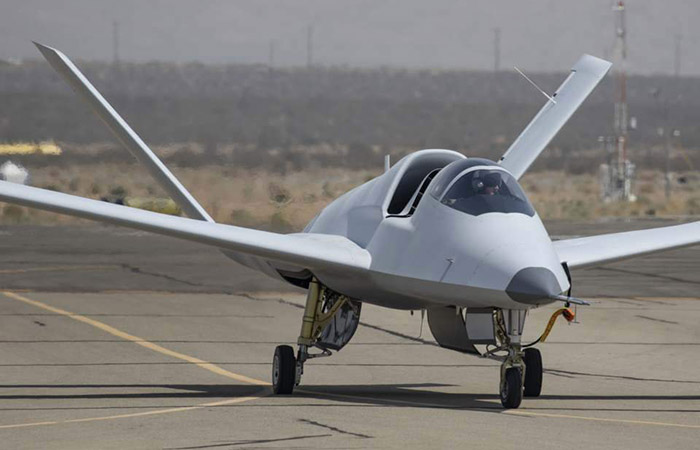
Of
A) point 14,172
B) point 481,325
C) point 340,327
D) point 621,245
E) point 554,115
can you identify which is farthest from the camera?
point 14,172

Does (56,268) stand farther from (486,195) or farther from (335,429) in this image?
(335,429)

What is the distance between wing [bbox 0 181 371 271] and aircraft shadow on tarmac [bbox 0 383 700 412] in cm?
143

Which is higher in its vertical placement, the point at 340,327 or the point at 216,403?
the point at 340,327

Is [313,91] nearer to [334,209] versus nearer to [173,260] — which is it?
[173,260]

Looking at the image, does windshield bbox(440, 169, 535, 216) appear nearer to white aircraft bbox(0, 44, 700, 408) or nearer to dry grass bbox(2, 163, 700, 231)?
white aircraft bbox(0, 44, 700, 408)

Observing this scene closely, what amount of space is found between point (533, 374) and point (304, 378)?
3.09 m

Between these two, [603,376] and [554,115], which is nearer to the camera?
[603,376]

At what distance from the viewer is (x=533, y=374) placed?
51.0ft

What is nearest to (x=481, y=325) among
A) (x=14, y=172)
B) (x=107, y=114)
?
(x=107, y=114)

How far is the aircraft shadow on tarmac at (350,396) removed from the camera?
14.8 metres

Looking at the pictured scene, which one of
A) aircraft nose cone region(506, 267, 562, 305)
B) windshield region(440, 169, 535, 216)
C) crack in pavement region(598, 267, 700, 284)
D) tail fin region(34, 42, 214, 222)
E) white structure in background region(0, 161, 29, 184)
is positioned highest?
white structure in background region(0, 161, 29, 184)

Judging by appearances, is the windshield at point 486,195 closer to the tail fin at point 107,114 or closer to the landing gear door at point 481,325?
the landing gear door at point 481,325

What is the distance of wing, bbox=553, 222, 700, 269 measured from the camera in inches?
650

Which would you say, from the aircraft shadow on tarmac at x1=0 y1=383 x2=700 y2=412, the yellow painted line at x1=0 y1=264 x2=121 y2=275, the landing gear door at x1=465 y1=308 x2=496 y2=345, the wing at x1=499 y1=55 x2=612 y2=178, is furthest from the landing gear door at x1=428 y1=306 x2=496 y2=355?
the yellow painted line at x1=0 y1=264 x2=121 y2=275
